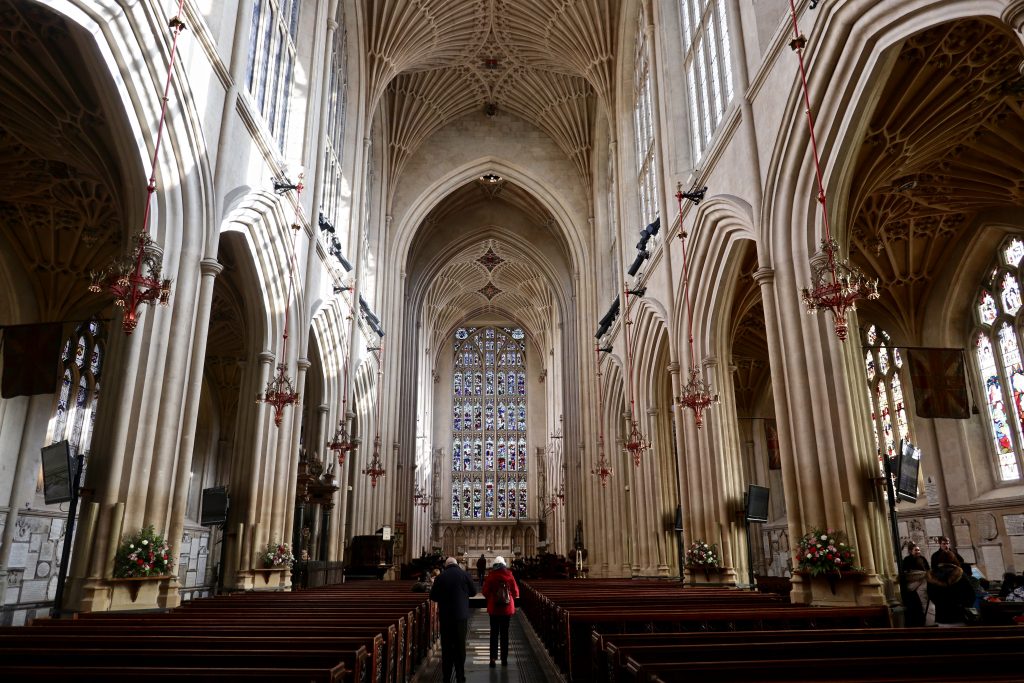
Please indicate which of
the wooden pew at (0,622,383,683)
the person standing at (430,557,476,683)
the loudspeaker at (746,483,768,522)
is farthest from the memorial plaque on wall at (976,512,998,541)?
the wooden pew at (0,622,383,683)

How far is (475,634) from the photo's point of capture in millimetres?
11719

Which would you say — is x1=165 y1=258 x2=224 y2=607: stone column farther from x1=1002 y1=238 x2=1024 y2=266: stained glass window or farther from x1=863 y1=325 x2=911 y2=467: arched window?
x1=1002 y1=238 x2=1024 y2=266: stained glass window

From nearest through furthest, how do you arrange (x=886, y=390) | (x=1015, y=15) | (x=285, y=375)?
(x=1015, y=15)
(x=285, y=375)
(x=886, y=390)

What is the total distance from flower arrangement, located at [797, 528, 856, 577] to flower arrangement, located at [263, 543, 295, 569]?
28.6 feet

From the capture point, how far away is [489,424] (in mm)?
47062

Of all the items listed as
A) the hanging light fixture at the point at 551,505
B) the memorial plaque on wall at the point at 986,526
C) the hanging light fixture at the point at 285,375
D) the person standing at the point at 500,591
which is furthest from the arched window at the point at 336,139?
the hanging light fixture at the point at 551,505

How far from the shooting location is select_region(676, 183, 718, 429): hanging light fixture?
37.7ft

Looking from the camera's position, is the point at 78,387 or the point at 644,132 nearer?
the point at 78,387

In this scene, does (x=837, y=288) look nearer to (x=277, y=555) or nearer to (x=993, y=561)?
(x=993, y=561)

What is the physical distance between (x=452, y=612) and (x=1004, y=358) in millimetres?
12982

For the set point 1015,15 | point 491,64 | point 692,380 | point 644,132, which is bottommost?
point 692,380

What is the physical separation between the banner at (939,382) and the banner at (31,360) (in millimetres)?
14884

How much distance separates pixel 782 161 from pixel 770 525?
1614 cm

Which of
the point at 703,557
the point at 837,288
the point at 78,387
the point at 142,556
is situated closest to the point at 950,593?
the point at 837,288
